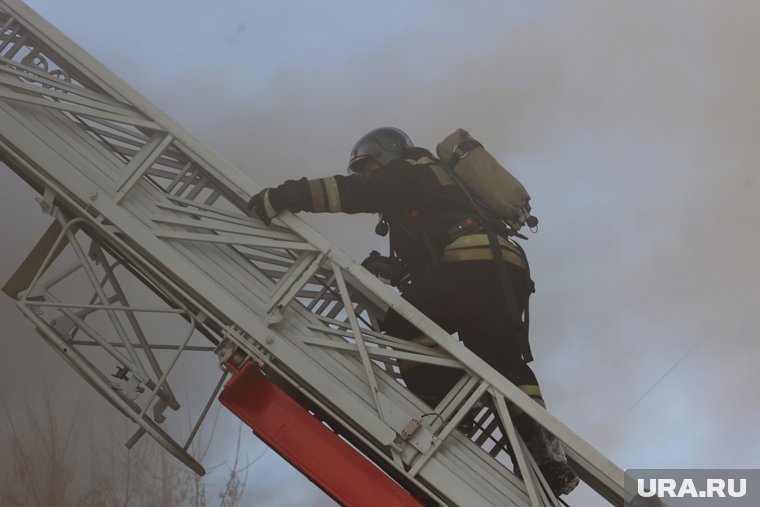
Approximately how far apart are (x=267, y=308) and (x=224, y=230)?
61 centimetres

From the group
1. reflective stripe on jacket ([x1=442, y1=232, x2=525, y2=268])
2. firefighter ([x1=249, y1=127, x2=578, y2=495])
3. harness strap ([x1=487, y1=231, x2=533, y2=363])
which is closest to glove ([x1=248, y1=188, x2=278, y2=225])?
firefighter ([x1=249, y1=127, x2=578, y2=495])

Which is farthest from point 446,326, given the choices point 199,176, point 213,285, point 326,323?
point 199,176

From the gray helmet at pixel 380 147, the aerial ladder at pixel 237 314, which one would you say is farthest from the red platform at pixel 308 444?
the gray helmet at pixel 380 147

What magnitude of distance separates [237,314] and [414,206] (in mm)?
1491

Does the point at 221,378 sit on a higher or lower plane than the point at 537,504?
lower

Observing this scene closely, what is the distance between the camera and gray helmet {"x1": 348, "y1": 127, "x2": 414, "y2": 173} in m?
6.20

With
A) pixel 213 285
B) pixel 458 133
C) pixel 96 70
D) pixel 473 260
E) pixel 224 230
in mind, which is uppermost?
pixel 458 133

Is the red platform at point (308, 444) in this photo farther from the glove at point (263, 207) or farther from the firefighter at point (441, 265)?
the glove at point (263, 207)

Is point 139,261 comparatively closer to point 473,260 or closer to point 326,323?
point 326,323

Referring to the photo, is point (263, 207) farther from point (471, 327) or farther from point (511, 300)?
point (511, 300)

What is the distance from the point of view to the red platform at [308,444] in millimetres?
4586

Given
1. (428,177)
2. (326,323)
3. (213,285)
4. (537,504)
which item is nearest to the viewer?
(537,504)

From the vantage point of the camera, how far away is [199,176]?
558cm

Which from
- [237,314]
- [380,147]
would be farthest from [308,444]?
[380,147]
